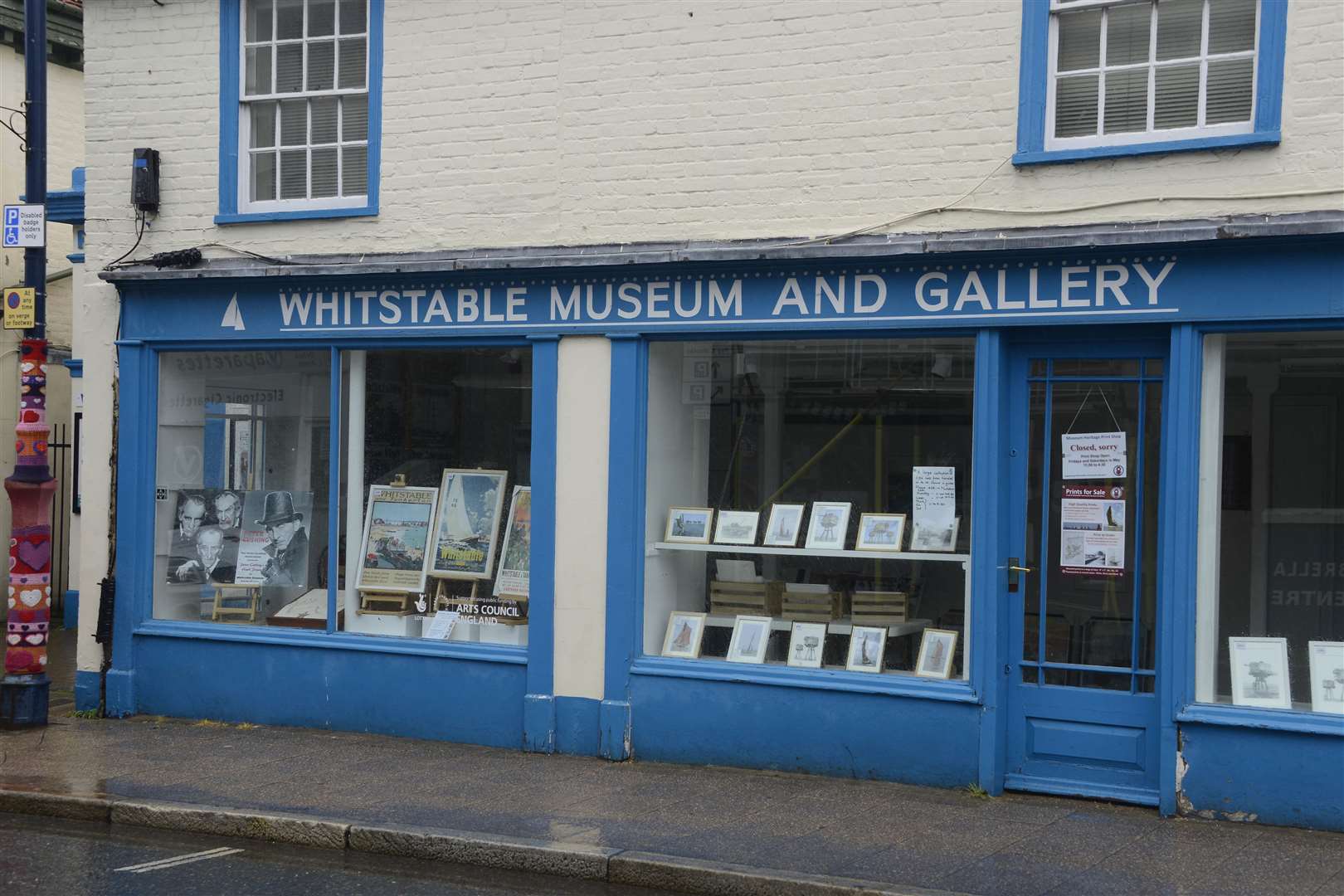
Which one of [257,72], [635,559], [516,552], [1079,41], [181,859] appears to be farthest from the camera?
[257,72]

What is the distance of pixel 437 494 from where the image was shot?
10305 millimetres

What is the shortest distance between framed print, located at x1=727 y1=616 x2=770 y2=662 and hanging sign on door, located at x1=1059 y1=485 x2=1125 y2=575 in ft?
6.47

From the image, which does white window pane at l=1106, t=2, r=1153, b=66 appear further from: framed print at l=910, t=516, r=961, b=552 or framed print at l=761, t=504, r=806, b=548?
framed print at l=761, t=504, r=806, b=548

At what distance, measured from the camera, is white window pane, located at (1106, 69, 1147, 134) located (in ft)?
26.5

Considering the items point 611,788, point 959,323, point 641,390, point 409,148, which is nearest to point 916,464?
point 959,323

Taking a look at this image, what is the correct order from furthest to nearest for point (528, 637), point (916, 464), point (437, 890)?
1. point (528, 637)
2. point (916, 464)
3. point (437, 890)

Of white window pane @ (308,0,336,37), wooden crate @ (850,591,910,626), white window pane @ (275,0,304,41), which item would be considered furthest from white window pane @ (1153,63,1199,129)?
white window pane @ (275,0,304,41)

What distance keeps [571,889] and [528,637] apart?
10.2 feet

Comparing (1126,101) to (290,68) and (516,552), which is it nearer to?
(516,552)

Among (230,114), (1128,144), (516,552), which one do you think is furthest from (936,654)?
(230,114)

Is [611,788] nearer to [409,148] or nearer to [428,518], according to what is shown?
[428,518]

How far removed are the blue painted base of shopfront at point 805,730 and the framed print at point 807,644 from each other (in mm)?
274

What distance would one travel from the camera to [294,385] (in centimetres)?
1059

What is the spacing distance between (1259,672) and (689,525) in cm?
361
